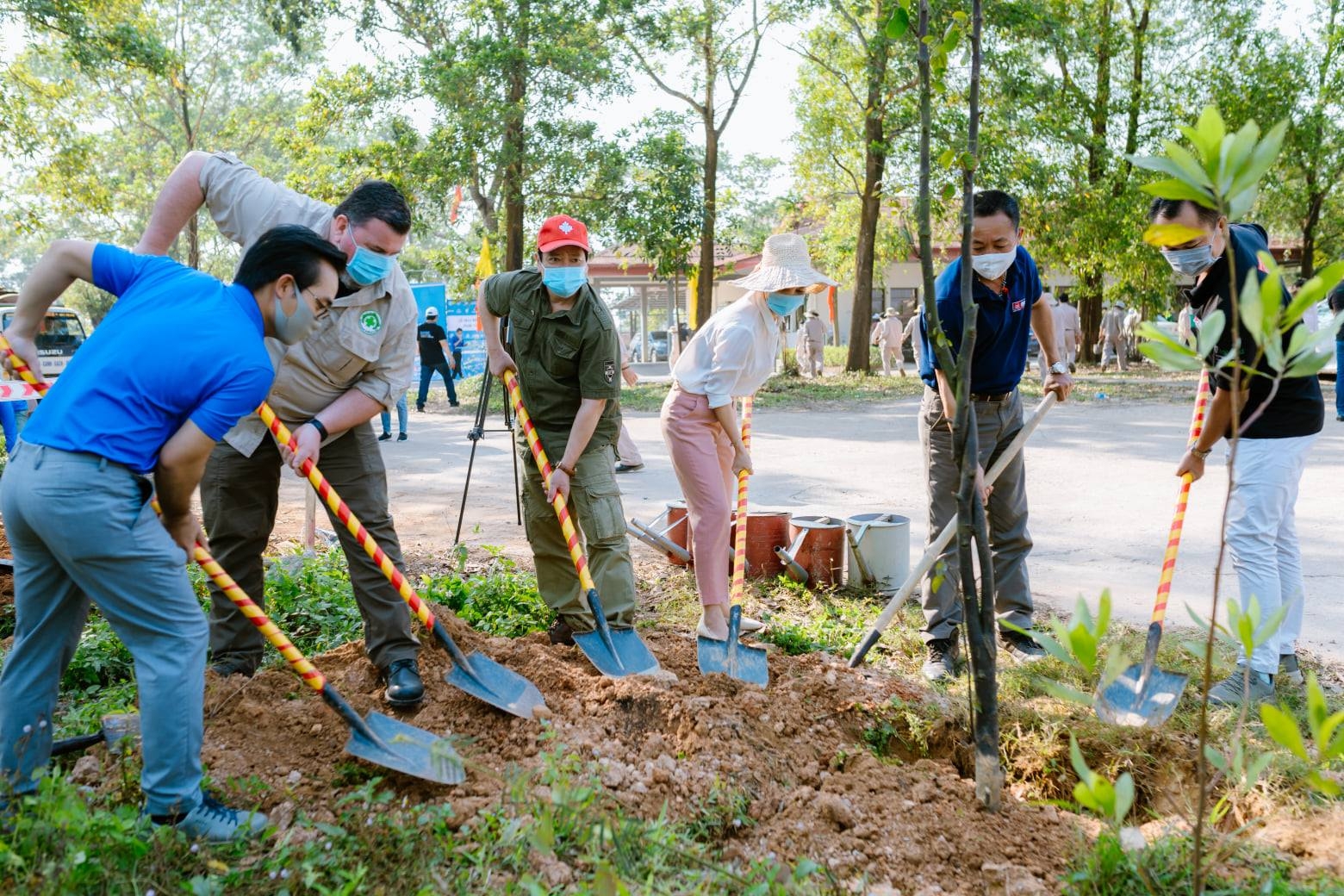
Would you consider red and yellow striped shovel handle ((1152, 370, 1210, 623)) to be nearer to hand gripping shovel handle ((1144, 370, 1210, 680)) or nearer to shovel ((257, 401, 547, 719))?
hand gripping shovel handle ((1144, 370, 1210, 680))

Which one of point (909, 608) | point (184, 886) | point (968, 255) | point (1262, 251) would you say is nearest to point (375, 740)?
point (184, 886)

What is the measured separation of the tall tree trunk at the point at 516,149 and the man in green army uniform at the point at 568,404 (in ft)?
36.9

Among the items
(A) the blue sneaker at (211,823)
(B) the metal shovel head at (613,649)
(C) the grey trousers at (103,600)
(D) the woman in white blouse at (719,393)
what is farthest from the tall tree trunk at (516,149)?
(A) the blue sneaker at (211,823)

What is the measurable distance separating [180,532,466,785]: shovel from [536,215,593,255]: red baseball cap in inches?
70.3

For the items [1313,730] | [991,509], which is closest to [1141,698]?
[991,509]

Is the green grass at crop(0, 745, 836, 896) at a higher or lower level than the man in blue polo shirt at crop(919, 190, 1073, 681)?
lower

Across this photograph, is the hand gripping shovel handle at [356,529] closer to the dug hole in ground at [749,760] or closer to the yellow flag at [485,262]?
the dug hole in ground at [749,760]

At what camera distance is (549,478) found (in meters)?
4.12

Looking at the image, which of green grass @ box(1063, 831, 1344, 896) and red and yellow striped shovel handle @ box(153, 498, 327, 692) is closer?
green grass @ box(1063, 831, 1344, 896)

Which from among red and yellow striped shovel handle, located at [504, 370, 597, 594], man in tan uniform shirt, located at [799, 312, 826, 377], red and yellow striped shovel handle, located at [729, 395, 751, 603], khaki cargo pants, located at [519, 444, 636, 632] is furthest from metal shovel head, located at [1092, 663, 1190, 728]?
man in tan uniform shirt, located at [799, 312, 826, 377]

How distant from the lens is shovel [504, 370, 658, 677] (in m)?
3.87

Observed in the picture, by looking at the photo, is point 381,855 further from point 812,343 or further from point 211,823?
point 812,343

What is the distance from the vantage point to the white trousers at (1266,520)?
12.1ft

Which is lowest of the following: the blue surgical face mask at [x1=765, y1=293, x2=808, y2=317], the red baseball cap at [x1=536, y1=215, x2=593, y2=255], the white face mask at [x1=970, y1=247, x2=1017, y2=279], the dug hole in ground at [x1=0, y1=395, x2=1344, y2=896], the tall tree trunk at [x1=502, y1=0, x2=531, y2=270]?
the dug hole in ground at [x1=0, y1=395, x2=1344, y2=896]
